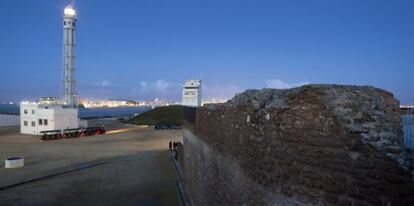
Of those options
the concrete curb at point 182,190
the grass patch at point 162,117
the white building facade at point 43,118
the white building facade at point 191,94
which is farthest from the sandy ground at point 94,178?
the grass patch at point 162,117

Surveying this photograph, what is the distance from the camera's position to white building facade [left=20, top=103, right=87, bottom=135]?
46000mm

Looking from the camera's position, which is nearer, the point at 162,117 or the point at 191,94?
the point at 191,94

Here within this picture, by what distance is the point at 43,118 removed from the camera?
153 ft

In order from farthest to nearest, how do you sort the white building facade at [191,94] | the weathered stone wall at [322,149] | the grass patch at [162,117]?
the grass patch at [162,117] < the white building facade at [191,94] < the weathered stone wall at [322,149]

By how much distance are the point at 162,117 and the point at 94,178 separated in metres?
49.5

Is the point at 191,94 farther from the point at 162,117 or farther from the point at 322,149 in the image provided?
the point at 322,149

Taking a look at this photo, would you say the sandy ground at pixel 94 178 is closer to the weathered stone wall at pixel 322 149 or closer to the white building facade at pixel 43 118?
the weathered stone wall at pixel 322 149

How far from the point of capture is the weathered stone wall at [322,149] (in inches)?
142

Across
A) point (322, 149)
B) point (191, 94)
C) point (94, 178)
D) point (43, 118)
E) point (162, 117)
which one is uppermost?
point (191, 94)

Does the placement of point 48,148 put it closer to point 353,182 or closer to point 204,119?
point 204,119

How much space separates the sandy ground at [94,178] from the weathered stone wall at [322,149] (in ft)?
31.1

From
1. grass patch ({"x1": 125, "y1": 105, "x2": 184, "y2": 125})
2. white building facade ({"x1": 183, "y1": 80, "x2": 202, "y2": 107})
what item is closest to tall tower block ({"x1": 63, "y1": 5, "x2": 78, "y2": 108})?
grass patch ({"x1": 125, "y1": 105, "x2": 184, "y2": 125})

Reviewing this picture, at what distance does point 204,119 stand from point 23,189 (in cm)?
1122

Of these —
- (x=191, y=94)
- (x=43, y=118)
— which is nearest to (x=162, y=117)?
(x=191, y=94)
